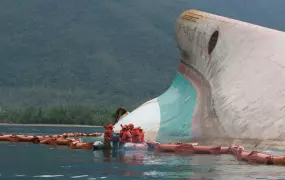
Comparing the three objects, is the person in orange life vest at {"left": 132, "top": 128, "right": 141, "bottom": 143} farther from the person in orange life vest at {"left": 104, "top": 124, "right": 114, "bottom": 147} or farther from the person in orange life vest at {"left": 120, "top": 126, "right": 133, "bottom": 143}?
the person in orange life vest at {"left": 104, "top": 124, "right": 114, "bottom": 147}

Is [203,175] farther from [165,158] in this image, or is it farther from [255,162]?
[165,158]

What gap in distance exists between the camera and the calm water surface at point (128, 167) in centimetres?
3503

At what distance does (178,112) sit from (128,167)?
20086 millimetres

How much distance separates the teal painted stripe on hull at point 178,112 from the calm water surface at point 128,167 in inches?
259

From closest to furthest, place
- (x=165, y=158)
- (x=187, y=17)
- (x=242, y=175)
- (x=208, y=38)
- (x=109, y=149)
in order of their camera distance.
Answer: (x=242, y=175)
(x=165, y=158)
(x=109, y=149)
(x=208, y=38)
(x=187, y=17)

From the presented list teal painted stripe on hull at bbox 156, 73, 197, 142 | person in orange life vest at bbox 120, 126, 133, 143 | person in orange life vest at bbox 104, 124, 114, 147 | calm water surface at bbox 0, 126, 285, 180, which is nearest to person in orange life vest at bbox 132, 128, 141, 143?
person in orange life vest at bbox 120, 126, 133, 143

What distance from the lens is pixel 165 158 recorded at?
47.0m

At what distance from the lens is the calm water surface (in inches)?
1379

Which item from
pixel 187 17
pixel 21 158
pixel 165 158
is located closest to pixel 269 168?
pixel 165 158

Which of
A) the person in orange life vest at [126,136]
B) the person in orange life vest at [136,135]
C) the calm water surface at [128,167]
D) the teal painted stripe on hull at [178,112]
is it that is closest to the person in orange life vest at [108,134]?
the person in orange life vest at [126,136]

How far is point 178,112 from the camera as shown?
5953cm

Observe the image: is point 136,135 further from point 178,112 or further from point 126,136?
point 178,112

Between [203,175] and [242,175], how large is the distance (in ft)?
6.11

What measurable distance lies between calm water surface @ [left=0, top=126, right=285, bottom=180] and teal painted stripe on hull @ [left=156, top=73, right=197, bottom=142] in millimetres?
6573
